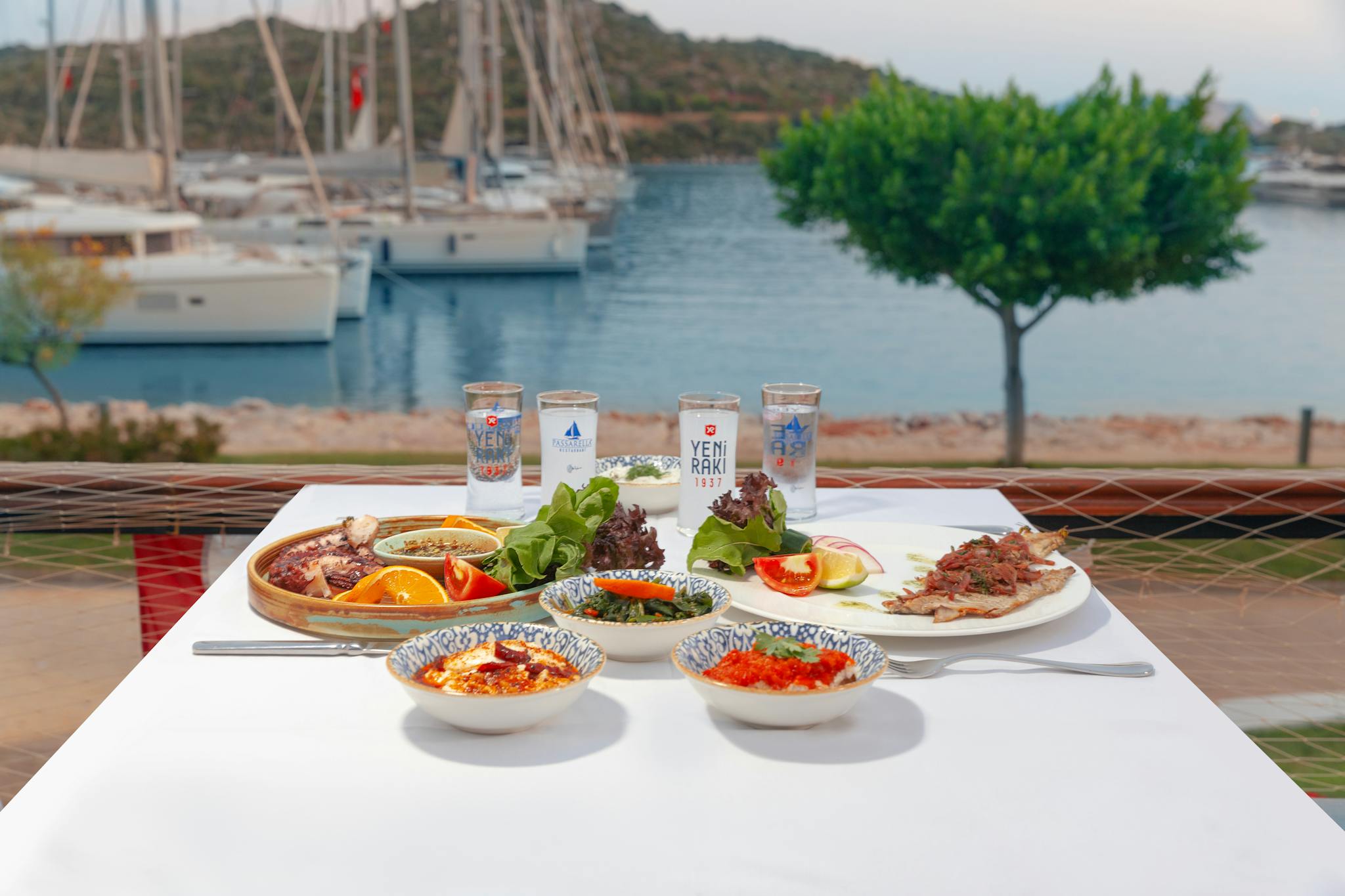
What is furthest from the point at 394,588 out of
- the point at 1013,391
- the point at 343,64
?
the point at 343,64

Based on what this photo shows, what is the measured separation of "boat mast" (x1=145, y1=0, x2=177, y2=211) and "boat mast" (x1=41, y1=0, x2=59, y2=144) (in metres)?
1.54

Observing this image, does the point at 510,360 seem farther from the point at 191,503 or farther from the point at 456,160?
the point at 191,503

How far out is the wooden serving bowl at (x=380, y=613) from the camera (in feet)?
2.85

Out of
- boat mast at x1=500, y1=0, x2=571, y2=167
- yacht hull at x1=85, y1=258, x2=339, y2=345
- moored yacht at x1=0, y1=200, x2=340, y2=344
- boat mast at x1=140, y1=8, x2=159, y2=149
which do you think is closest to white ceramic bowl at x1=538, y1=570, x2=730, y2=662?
boat mast at x1=140, y1=8, x2=159, y2=149

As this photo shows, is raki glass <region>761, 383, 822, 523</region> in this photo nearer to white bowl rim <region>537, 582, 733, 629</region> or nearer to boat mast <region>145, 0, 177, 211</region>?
white bowl rim <region>537, 582, 733, 629</region>

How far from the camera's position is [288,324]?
1252cm

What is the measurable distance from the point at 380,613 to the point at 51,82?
13.2 metres

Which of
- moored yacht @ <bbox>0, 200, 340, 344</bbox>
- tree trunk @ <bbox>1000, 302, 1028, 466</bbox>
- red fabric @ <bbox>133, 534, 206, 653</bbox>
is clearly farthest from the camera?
moored yacht @ <bbox>0, 200, 340, 344</bbox>

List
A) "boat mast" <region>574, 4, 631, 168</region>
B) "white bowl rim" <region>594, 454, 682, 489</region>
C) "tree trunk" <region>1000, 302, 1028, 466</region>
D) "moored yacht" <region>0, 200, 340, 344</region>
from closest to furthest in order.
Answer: "white bowl rim" <region>594, 454, 682, 489</region>, "tree trunk" <region>1000, 302, 1028, 466</region>, "moored yacht" <region>0, 200, 340, 344</region>, "boat mast" <region>574, 4, 631, 168</region>

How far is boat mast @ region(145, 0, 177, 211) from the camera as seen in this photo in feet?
31.6

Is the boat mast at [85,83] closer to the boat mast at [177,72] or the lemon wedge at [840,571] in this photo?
the boat mast at [177,72]

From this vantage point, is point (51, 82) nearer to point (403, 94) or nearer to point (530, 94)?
point (403, 94)

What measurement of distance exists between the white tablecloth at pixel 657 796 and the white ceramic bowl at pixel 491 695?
0.02 metres

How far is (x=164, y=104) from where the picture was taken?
9578 millimetres
